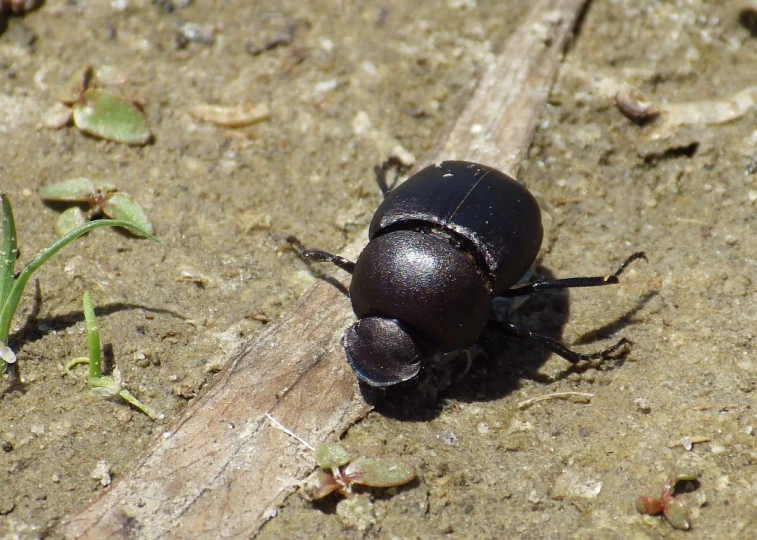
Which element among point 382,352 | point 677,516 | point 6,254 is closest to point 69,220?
point 6,254

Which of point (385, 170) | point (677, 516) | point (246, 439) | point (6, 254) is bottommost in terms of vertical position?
point (246, 439)

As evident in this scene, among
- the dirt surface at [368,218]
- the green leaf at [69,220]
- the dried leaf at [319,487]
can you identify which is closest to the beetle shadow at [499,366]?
the dirt surface at [368,218]

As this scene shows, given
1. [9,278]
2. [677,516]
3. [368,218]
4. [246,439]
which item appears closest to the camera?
[677,516]

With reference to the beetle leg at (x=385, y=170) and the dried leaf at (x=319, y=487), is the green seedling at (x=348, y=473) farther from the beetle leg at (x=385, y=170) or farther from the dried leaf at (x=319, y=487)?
the beetle leg at (x=385, y=170)

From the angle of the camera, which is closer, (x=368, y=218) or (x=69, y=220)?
(x=69, y=220)

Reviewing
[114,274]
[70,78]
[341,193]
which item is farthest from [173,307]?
[70,78]

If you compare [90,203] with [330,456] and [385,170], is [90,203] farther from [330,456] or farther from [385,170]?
[330,456]

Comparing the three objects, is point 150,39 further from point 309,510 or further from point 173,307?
point 309,510

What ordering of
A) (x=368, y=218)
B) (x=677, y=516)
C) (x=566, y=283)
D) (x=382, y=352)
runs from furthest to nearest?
(x=368, y=218), (x=566, y=283), (x=382, y=352), (x=677, y=516)
